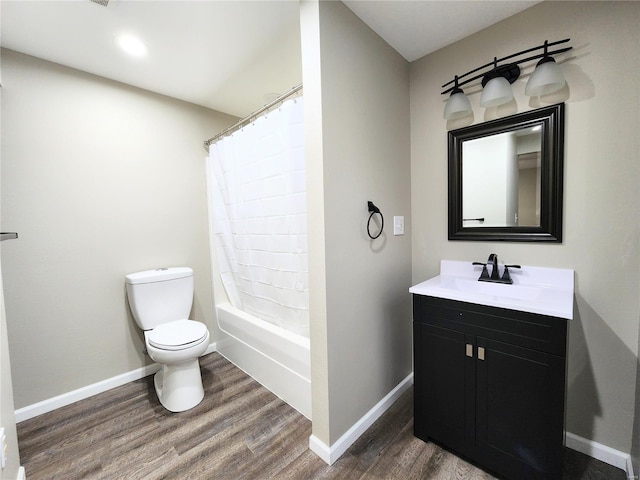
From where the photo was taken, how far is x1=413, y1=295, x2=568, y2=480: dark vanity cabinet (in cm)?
106

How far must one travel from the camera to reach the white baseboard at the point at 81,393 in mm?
1705

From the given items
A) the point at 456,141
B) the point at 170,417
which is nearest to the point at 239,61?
the point at 456,141

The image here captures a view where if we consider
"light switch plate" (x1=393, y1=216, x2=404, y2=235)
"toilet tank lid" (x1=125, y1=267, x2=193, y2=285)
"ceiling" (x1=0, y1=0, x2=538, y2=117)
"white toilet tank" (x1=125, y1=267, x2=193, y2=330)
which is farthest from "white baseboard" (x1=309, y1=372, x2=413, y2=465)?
"ceiling" (x1=0, y1=0, x2=538, y2=117)

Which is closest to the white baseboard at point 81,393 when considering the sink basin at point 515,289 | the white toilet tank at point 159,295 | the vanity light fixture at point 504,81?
the white toilet tank at point 159,295

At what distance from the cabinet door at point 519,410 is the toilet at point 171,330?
167 cm

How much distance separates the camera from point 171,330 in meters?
1.88

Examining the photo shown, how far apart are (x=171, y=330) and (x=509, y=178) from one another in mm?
2403

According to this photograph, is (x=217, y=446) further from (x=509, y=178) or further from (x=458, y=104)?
(x=458, y=104)

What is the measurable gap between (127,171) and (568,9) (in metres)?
2.89

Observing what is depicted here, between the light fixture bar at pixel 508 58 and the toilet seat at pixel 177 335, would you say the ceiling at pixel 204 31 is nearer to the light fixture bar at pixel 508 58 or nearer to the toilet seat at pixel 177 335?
the light fixture bar at pixel 508 58

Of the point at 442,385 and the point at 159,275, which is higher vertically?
the point at 159,275

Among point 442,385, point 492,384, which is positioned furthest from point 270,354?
point 492,384

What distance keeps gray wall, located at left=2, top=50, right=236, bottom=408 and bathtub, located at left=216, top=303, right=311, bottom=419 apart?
667mm

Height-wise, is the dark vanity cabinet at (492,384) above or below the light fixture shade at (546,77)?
below
